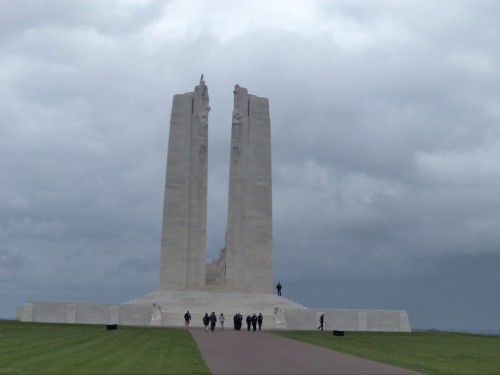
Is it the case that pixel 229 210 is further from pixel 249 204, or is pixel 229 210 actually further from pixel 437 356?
pixel 437 356

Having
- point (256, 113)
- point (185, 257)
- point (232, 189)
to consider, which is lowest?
point (185, 257)

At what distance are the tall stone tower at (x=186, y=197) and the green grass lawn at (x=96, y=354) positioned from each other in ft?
55.7

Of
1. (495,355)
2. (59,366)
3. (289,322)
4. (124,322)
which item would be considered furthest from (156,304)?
(59,366)

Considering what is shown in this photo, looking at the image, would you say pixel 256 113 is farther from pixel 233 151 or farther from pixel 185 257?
pixel 185 257

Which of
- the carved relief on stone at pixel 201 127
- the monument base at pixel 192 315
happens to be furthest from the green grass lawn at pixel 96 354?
the carved relief on stone at pixel 201 127

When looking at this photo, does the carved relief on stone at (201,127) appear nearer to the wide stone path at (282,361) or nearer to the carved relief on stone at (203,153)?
the carved relief on stone at (203,153)

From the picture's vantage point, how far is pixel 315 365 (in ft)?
54.5

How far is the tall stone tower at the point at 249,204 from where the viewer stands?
46625 millimetres

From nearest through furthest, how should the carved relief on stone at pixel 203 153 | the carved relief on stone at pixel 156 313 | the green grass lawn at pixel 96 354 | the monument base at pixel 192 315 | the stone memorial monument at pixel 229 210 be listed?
the green grass lawn at pixel 96 354, the carved relief on stone at pixel 156 313, the monument base at pixel 192 315, the stone memorial monument at pixel 229 210, the carved relief on stone at pixel 203 153

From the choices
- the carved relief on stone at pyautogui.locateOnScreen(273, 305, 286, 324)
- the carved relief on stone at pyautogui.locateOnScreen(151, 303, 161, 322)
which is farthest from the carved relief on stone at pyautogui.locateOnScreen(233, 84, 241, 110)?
A: the carved relief on stone at pyautogui.locateOnScreen(151, 303, 161, 322)

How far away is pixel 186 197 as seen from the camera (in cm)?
4678

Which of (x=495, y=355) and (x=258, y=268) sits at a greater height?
(x=258, y=268)

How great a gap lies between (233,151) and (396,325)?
15.6 meters

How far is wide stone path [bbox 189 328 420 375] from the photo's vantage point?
15266mm
